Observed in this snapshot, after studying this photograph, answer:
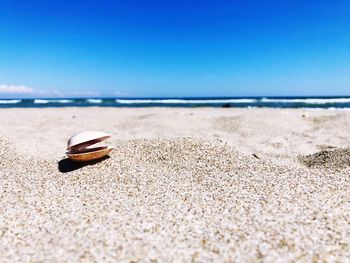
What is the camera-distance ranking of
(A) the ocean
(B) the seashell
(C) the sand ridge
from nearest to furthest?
1. (C) the sand ridge
2. (B) the seashell
3. (A) the ocean

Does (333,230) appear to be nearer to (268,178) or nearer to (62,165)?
(268,178)

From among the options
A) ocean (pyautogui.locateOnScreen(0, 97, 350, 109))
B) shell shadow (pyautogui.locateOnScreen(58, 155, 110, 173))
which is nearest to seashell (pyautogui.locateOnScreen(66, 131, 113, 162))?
shell shadow (pyautogui.locateOnScreen(58, 155, 110, 173))

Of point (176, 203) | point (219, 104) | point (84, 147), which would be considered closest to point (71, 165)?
point (84, 147)

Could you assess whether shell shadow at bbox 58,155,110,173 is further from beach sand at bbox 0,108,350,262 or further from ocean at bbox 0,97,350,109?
ocean at bbox 0,97,350,109

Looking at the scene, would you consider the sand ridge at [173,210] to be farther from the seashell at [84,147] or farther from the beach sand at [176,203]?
the seashell at [84,147]

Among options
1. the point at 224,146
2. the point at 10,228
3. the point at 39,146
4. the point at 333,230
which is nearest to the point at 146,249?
the point at 10,228

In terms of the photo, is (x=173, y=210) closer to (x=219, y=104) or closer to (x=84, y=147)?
(x=84, y=147)

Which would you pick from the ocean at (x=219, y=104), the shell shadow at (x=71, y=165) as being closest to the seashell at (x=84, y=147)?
the shell shadow at (x=71, y=165)

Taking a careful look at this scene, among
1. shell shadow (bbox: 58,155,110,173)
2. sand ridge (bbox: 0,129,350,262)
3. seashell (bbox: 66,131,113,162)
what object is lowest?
sand ridge (bbox: 0,129,350,262)
